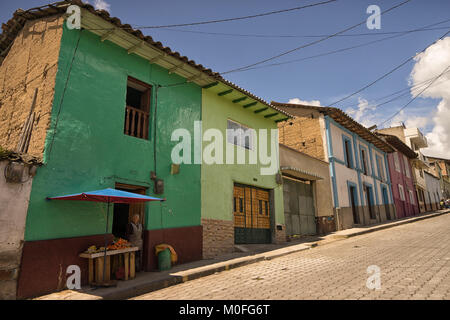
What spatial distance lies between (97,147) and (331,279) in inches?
229

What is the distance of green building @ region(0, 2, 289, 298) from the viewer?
19.3ft

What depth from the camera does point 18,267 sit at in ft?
16.9

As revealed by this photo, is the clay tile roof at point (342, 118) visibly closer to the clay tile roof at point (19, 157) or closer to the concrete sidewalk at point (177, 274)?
the concrete sidewalk at point (177, 274)

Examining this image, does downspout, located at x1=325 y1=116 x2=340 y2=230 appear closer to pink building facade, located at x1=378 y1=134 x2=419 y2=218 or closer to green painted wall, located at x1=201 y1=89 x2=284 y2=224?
green painted wall, located at x1=201 y1=89 x2=284 y2=224

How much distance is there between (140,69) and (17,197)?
14.9ft

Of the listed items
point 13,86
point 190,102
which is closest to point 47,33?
point 13,86

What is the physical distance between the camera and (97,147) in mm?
6770

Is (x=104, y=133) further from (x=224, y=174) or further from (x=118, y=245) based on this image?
(x=224, y=174)

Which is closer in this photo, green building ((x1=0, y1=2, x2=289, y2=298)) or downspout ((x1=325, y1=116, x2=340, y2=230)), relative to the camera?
green building ((x1=0, y1=2, x2=289, y2=298))

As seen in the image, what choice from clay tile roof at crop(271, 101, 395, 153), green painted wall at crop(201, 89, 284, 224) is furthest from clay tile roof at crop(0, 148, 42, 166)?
clay tile roof at crop(271, 101, 395, 153)

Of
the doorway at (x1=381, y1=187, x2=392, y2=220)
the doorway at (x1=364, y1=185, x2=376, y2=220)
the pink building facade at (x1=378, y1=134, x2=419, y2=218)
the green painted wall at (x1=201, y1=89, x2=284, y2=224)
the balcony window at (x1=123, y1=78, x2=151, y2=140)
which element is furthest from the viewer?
the pink building facade at (x1=378, y1=134, x2=419, y2=218)

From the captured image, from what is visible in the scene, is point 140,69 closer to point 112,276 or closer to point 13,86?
point 13,86

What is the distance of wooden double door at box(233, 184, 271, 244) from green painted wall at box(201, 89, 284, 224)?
0.34 meters

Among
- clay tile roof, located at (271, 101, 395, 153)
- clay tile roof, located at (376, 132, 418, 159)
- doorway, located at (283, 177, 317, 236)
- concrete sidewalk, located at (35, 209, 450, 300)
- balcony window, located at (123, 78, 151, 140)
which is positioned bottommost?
concrete sidewalk, located at (35, 209, 450, 300)
